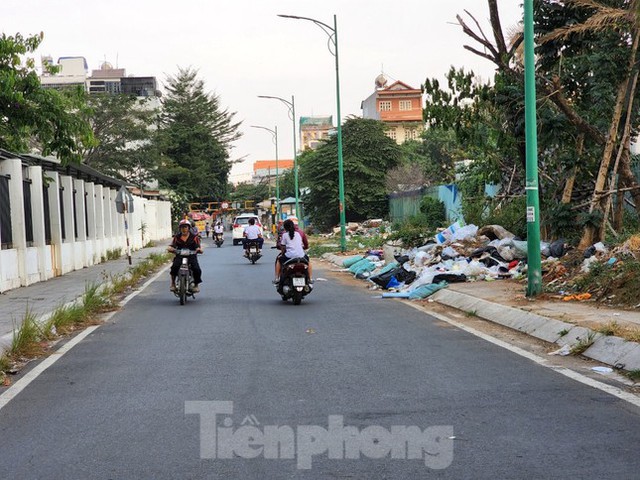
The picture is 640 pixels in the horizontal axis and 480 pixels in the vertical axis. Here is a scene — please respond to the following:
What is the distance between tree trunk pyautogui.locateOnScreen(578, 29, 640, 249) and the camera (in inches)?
653

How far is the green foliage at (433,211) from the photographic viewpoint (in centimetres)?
3511

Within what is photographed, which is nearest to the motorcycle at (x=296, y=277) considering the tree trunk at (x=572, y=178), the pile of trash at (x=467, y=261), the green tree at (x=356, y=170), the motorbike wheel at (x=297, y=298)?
the motorbike wheel at (x=297, y=298)

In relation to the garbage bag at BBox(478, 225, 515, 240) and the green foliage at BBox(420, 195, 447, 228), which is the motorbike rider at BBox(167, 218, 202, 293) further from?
the green foliage at BBox(420, 195, 447, 228)

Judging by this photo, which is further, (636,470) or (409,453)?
(409,453)

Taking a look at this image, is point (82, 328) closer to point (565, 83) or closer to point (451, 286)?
point (451, 286)

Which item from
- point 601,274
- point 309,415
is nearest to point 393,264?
point 601,274

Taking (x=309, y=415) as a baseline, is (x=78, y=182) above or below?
above

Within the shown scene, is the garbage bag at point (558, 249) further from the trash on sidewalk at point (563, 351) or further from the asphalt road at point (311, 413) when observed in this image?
the trash on sidewalk at point (563, 351)

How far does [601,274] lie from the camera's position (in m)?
13.6

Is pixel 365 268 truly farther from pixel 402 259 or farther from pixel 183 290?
pixel 183 290

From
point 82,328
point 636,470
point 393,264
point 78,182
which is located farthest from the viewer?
point 78,182

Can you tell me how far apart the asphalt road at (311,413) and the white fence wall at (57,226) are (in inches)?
437

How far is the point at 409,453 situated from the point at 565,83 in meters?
15.1

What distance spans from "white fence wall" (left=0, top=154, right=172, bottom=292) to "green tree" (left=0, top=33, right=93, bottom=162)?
146 cm
